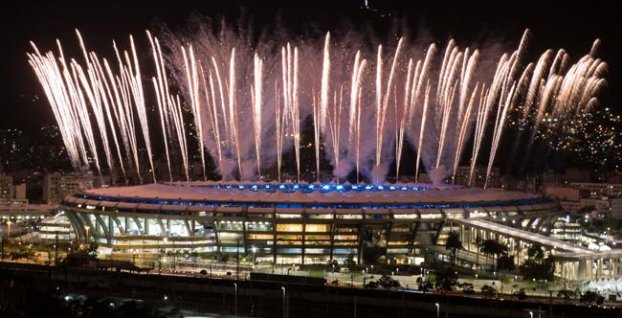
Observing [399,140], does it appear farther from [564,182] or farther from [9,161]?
[9,161]

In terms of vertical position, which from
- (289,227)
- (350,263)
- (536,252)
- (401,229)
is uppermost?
Result: (289,227)

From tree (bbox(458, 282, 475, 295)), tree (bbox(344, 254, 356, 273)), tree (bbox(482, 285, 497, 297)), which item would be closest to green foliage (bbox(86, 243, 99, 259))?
tree (bbox(344, 254, 356, 273))

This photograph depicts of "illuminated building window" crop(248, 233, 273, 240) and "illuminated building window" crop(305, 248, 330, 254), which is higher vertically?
"illuminated building window" crop(248, 233, 273, 240)

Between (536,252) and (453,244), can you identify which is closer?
(536,252)

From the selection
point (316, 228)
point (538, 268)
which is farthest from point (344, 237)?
point (538, 268)

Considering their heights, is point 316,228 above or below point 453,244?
above

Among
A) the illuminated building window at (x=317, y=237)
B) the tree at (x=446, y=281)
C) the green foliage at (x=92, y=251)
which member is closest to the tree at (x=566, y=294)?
the tree at (x=446, y=281)

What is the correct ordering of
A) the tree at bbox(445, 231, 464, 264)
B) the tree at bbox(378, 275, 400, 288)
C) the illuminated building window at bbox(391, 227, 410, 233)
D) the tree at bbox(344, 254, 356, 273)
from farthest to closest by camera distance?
the illuminated building window at bbox(391, 227, 410, 233) < the tree at bbox(445, 231, 464, 264) < the tree at bbox(344, 254, 356, 273) < the tree at bbox(378, 275, 400, 288)

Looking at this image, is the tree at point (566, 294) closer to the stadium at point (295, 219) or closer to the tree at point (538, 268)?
the tree at point (538, 268)

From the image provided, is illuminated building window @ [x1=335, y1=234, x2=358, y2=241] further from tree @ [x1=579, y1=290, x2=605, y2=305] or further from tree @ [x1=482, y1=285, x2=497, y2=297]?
tree @ [x1=579, y1=290, x2=605, y2=305]

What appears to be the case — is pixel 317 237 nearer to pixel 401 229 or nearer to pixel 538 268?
pixel 401 229
